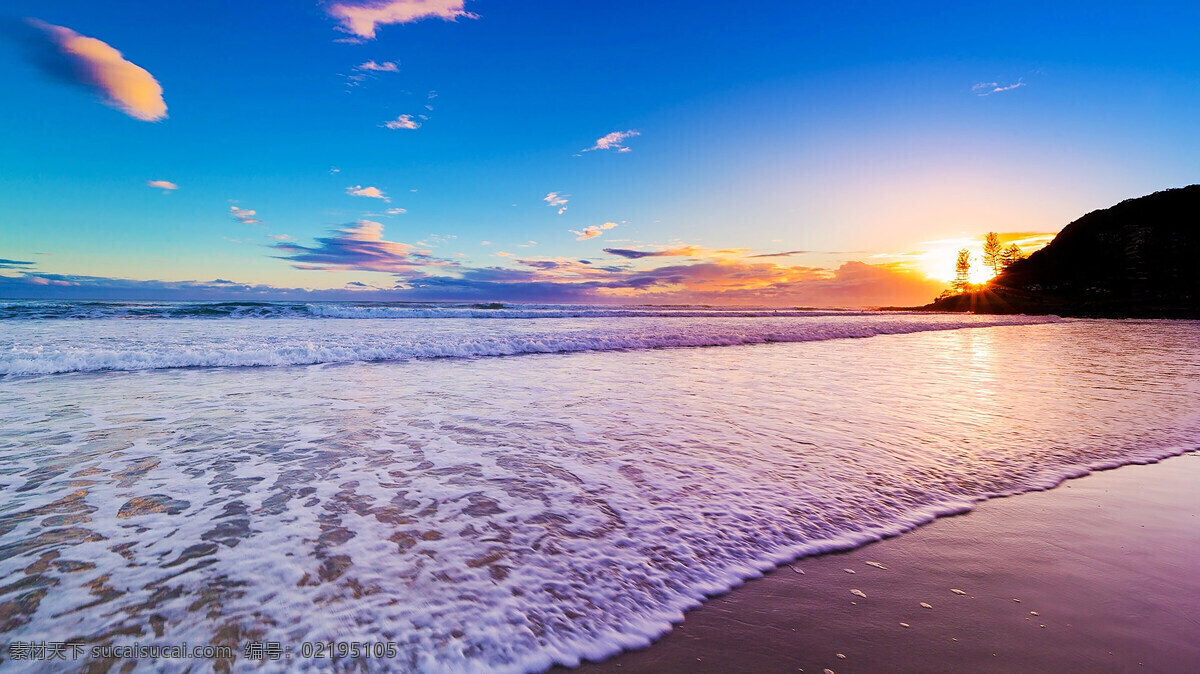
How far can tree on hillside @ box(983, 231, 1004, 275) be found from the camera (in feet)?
257

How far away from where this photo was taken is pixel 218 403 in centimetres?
723

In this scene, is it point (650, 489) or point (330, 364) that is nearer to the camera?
point (650, 489)

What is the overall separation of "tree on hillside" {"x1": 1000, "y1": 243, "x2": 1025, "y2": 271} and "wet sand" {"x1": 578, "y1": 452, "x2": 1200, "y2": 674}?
99.0 metres

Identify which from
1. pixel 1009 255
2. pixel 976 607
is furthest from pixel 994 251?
pixel 976 607

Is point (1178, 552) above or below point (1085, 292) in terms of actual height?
below

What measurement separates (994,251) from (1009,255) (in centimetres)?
218

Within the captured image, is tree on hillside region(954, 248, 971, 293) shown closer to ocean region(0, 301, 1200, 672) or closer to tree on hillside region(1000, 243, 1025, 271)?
tree on hillside region(1000, 243, 1025, 271)

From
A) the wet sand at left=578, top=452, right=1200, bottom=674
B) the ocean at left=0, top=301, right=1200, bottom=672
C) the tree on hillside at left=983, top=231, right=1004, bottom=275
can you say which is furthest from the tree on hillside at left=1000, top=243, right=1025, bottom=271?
the wet sand at left=578, top=452, right=1200, bottom=674

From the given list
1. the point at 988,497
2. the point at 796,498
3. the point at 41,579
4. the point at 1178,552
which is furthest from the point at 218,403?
the point at 1178,552

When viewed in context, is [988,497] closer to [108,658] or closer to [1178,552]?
[1178,552]

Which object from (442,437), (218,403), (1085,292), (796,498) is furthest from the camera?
(1085,292)

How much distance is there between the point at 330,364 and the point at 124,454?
709 centimetres

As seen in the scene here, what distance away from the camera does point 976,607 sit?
2.44 m

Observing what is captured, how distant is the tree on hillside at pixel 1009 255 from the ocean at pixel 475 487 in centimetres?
8994
